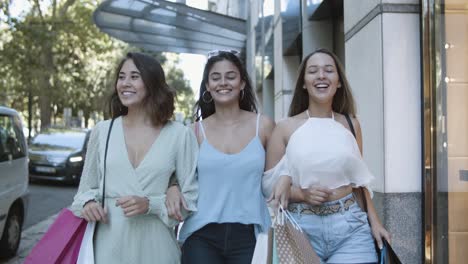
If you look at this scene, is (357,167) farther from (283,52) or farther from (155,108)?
(283,52)

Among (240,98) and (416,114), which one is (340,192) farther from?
(416,114)

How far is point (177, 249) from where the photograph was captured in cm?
274

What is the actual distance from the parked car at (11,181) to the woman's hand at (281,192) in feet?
16.7

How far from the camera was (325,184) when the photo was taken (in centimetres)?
263

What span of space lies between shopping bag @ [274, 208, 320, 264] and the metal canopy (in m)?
12.6

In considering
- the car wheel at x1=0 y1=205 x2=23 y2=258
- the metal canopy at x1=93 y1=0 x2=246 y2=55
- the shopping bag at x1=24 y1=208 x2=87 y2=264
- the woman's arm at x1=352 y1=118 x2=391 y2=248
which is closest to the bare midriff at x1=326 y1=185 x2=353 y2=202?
the woman's arm at x1=352 y1=118 x2=391 y2=248

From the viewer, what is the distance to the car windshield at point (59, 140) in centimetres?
1744

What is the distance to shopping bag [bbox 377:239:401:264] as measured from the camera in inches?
99.8

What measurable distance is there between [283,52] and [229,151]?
322 inches

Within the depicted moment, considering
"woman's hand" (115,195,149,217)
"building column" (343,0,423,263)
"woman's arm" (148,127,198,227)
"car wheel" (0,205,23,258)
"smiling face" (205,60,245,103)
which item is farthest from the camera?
"car wheel" (0,205,23,258)

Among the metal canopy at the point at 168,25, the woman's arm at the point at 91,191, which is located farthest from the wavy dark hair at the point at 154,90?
the metal canopy at the point at 168,25

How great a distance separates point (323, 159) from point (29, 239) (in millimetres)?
7026

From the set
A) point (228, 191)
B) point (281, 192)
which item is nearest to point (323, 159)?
point (281, 192)

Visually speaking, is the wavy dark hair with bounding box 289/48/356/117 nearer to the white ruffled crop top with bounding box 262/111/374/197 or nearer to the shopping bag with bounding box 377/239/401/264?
the white ruffled crop top with bounding box 262/111/374/197
